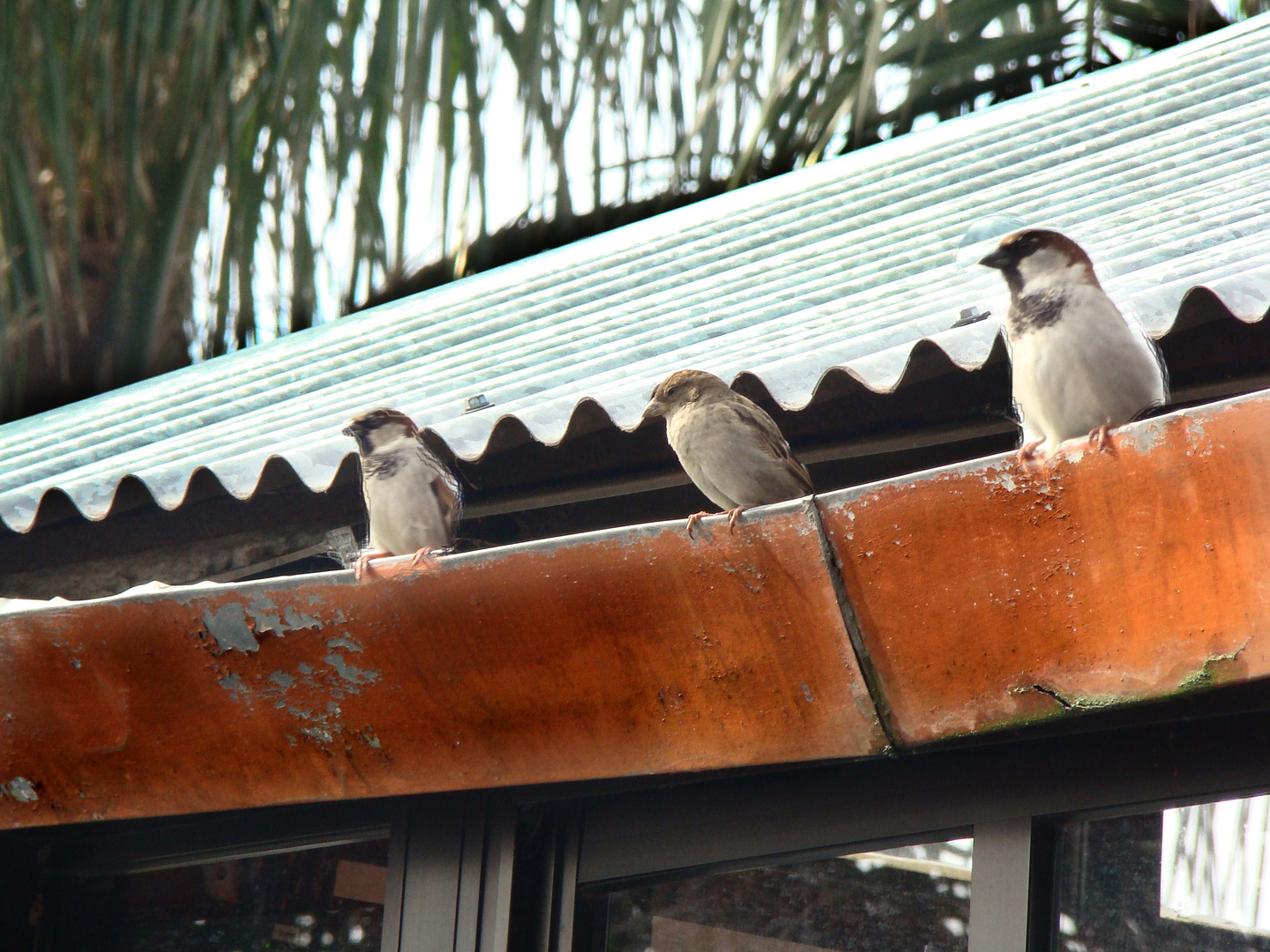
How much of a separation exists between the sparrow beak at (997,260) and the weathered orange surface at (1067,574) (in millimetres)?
626

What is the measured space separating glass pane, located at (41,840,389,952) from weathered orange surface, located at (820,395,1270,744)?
127cm

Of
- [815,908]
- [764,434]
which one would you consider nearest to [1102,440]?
[764,434]

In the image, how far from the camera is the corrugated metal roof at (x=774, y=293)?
216cm

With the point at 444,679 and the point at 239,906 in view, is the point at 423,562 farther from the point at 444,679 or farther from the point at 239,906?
the point at 239,906

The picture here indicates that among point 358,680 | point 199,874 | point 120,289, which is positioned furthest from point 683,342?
point 120,289

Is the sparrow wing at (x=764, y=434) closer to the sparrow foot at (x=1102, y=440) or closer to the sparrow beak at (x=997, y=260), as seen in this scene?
the sparrow beak at (x=997, y=260)

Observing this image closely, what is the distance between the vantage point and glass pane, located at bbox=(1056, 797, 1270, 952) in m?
1.85

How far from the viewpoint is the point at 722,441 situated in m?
2.30

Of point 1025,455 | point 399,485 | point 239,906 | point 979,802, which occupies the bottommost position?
point 239,906

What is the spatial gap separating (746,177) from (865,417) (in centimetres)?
257

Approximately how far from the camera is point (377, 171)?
485 cm

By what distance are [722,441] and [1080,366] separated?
638 mm

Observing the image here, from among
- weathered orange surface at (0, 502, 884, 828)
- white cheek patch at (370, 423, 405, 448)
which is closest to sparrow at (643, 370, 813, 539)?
weathered orange surface at (0, 502, 884, 828)

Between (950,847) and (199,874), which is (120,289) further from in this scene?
(950,847)
